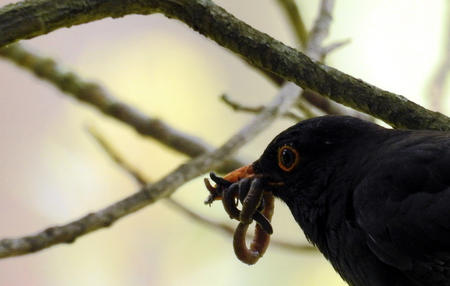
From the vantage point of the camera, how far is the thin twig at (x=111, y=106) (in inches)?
153

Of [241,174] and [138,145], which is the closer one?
[241,174]

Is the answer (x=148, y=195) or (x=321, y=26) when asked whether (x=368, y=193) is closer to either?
(x=148, y=195)

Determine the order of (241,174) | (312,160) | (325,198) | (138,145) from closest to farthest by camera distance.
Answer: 1. (325,198)
2. (312,160)
3. (241,174)
4. (138,145)

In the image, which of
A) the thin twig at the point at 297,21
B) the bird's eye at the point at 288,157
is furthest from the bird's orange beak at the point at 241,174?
the thin twig at the point at 297,21

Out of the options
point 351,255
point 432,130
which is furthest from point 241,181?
point 432,130

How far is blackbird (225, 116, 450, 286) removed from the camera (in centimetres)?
218

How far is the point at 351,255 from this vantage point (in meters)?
2.37

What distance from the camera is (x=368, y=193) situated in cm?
231

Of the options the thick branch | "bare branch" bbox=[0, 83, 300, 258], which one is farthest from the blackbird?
"bare branch" bbox=[0, 83, 300, 258]

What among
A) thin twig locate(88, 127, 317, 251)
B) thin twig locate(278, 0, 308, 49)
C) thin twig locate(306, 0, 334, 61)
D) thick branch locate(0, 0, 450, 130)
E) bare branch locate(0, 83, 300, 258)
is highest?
thick branch locate(0, 0, 450, 130)

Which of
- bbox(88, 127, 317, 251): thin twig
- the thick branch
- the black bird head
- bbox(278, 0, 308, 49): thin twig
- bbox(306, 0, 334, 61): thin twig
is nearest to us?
the thick branch

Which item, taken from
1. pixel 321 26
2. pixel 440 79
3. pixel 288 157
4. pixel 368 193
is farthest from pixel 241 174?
pixel 440 79

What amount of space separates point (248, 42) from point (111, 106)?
1729 mm

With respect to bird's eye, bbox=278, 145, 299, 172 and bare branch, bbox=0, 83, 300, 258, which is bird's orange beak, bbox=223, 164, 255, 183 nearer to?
bird's eye, bbox=278, 145, 299, 172
